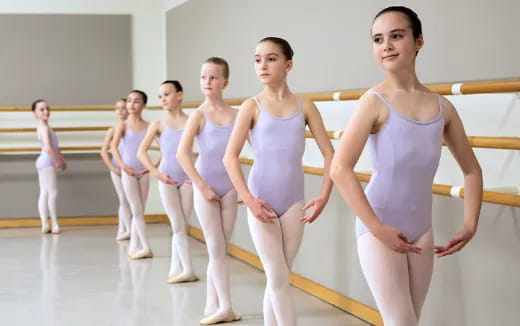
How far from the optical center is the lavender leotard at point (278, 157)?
3.25 metres

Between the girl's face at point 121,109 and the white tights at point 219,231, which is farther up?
the girl's face at point 121,109

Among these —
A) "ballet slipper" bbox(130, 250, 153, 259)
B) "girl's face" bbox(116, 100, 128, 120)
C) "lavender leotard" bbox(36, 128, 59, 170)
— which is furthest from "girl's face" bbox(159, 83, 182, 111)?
"lavender leotard" bbox(36, 128, 59, 170)

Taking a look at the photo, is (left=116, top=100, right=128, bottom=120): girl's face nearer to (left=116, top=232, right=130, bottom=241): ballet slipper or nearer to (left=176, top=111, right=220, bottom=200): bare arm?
(left=116, top=232, right=130, bottom=241): ballet slipper

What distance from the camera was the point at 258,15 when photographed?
6.15 metres

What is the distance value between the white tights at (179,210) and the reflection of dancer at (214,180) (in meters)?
→ 1.07

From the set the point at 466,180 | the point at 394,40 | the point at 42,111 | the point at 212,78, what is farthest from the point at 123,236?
the point at 394,40

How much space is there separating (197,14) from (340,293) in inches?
154

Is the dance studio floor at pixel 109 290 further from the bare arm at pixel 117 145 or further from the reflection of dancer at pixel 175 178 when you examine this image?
the bare arm at pixel 117 145

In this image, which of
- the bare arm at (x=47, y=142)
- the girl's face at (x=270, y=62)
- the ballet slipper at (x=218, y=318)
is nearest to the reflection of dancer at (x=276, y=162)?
the girl's face at (x=270, y=62)

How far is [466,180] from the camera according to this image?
245cm

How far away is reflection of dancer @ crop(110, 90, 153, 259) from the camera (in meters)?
6.62

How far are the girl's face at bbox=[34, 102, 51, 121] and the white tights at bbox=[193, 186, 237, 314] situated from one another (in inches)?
174

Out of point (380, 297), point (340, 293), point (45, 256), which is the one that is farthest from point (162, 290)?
point (380, 297)

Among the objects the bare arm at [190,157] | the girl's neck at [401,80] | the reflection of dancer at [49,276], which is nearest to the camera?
the girl's neck at [401,80]
